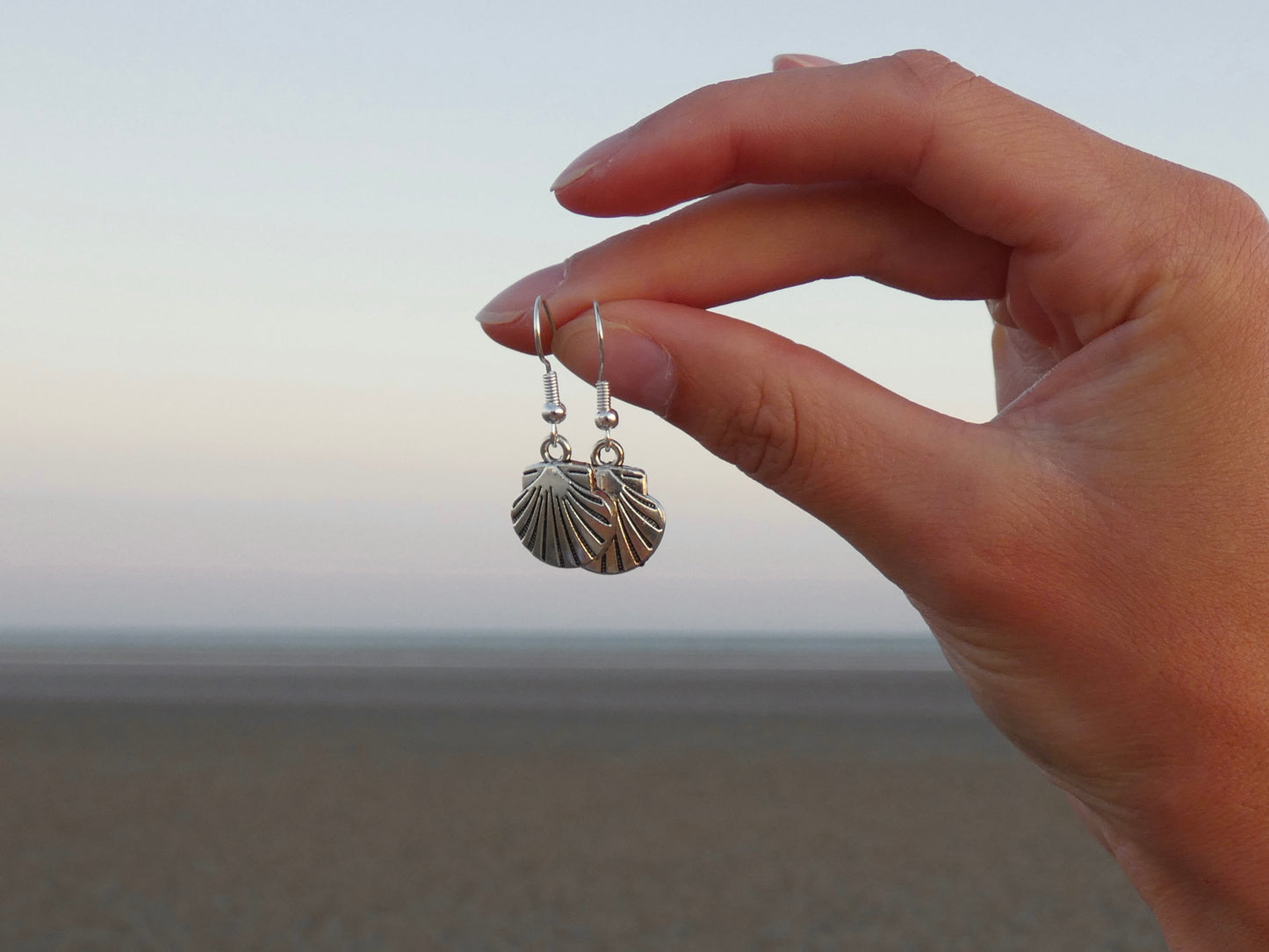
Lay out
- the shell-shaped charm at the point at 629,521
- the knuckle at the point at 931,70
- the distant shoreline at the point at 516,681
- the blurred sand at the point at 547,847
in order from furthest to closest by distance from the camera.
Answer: the distant shoreline at the point at 516,681
the blurred sand at the point at 547,847
the shell-shaped charm at the point at 629,521
the knuckle at the point at 931,70

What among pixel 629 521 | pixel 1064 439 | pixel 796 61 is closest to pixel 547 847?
pixel 629 521

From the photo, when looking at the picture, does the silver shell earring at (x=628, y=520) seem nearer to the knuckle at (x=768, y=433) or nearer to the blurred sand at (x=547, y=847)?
the knuckle at (x=768, y=433)

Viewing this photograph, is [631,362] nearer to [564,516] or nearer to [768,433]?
[768,433]

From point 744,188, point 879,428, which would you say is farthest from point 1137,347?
point 744,188

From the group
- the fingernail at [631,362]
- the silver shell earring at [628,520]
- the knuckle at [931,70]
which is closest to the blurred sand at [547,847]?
the silver shell earring at [628,520]

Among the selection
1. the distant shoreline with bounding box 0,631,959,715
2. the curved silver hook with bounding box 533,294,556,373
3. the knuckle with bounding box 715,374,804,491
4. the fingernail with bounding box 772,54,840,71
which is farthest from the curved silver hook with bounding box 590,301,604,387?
the distant shoreline with bounding box 0,631,959,715

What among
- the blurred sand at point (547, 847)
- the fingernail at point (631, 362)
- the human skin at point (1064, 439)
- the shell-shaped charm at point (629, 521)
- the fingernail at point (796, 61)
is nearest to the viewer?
the human skin at point (1064, 439)
